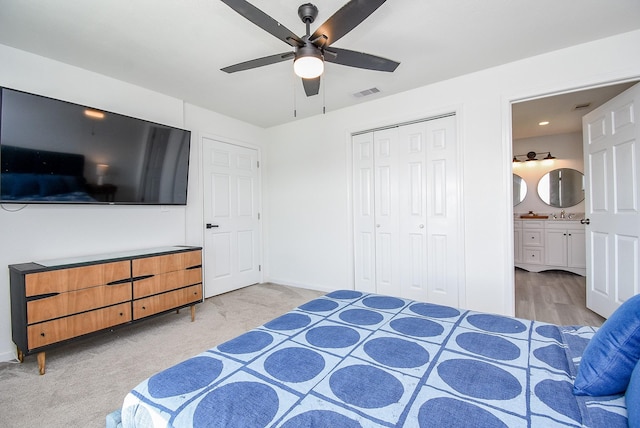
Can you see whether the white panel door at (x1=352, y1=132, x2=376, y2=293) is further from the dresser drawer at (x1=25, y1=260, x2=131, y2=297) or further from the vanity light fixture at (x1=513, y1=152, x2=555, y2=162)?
the vanity light fixture at (x1=513, y1=152, x2=555, y2=162)

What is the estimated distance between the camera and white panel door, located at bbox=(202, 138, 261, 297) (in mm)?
3924

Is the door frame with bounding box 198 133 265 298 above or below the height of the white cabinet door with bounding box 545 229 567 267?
above

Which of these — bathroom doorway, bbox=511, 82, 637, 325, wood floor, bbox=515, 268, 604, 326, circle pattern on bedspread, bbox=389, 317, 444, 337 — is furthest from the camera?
bathroom doorway, bbox=511, 82, 637, 325

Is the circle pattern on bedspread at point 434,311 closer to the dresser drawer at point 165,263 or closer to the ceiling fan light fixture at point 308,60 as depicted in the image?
the ceiling fan light fixture at point 308,60

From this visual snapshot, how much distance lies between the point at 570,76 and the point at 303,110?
2.82 metres

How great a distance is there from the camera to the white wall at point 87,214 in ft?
7.77

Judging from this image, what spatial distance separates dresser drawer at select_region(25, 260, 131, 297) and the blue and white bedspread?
66.5 inches

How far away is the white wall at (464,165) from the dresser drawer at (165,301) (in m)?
1.68

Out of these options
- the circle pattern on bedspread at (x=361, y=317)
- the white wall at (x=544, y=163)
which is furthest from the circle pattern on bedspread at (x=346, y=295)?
the white wall at (x=544, y=163)

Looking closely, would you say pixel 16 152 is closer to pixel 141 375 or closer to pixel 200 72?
pixel 200 72

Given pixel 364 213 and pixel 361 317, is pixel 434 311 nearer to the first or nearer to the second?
pixel 361 317

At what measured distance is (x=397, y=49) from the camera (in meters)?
2.51

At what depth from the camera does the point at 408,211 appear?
11.4 feet

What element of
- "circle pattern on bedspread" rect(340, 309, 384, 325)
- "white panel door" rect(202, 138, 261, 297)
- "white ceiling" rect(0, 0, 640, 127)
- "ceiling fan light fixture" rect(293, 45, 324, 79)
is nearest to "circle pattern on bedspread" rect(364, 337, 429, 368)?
"circle pattern on bedspread" rect(340, 309, 384, 325)
